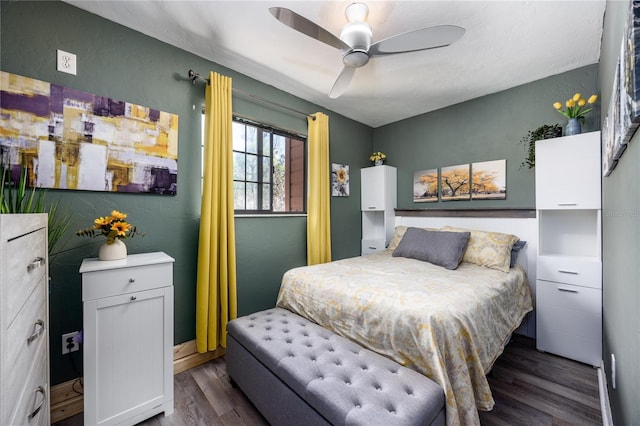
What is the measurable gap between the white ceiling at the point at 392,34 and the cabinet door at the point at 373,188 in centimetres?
104

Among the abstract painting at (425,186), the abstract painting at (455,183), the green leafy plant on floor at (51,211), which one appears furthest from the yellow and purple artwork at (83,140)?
the abstract painting at (455,183)

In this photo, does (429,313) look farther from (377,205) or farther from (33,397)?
(377,205)

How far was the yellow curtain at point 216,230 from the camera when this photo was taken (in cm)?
217

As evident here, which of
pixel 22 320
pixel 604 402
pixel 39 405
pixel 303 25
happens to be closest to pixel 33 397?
pixel 39 405

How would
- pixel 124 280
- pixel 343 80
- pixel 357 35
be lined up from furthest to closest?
1. pixel 343 80
2. pixel 357 35
3. pixel 124 280

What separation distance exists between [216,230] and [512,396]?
247cm

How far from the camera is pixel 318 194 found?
3.11 m

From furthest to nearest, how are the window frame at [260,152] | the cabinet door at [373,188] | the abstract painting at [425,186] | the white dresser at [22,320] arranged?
the cabinet door at [373,188], the abstract painting at [425,186], the window frame at [260,152], the white dresser at [22,320]

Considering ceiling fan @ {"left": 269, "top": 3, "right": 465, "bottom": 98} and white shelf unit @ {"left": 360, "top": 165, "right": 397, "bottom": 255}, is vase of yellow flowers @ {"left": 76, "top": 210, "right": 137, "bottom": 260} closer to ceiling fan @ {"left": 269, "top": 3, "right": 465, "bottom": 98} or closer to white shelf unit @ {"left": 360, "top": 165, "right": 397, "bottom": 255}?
ceiling fan @ {"left": 269, "top": 3, "right": 465, "bottom": 98}

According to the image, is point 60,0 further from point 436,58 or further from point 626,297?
point 626,297

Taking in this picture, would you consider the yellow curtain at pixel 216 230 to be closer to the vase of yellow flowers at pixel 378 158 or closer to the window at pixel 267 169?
the window at pixel 267 169

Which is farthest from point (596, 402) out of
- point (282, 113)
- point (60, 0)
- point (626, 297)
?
point (60, 0)

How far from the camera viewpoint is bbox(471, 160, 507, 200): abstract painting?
290 cm

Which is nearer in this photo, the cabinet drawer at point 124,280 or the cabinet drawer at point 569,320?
the cabinet drawer at point 124,280
